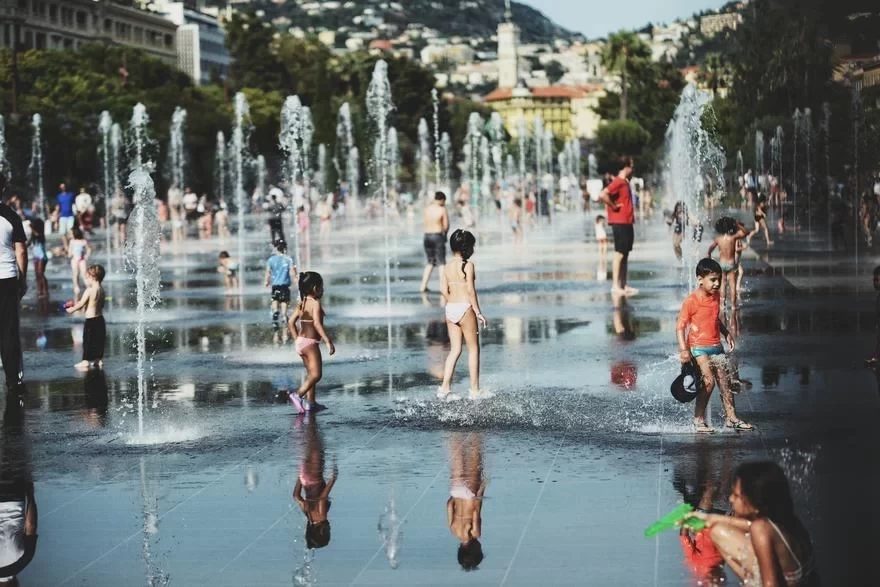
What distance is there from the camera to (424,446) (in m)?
9.84

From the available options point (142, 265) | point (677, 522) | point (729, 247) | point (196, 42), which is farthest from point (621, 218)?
point (196, 42)

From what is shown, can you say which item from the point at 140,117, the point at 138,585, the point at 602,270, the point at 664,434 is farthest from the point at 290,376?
the point at 140,117

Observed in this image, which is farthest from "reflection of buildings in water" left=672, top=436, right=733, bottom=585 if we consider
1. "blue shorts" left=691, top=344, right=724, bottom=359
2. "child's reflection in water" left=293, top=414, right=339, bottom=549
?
"child's reflection in water" left=293, top=414, right=339, bottom=549

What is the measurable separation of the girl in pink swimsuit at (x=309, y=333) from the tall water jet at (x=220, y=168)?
69.6 meters

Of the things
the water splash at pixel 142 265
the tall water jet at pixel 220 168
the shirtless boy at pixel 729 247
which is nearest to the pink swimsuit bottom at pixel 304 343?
the water splash at pixel 142 265

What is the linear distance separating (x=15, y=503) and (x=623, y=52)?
107 meters

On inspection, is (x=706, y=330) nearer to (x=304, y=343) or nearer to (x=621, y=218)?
(x=304, y=343)

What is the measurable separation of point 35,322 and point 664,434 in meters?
11.4

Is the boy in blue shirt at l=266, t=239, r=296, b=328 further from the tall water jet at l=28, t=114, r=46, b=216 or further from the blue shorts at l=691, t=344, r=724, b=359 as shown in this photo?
the tall water jet at l=28, t=114, r=46, b=216

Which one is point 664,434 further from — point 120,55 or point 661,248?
point 120,55

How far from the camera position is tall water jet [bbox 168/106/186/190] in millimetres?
78312

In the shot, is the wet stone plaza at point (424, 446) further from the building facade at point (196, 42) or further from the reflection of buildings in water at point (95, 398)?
the building facade at point (196, 42)

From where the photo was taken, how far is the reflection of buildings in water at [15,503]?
7223 millimetres

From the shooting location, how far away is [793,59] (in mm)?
62625
